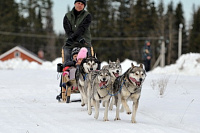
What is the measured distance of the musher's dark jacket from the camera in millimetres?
8930

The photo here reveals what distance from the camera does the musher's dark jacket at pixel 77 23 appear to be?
8930 millimetres

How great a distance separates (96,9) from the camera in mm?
51344

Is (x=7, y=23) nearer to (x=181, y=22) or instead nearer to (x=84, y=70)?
(x=181, y=22)

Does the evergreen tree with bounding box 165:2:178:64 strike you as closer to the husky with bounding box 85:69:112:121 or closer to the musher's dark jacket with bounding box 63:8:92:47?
the musher's dark jacket with bounding box 63:8:92:47

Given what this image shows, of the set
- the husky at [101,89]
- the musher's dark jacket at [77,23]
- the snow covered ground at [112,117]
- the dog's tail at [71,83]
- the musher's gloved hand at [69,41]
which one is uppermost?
the musher's dark jacket at [77,23]

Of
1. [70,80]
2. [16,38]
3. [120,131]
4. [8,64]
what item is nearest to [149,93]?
[70,80]

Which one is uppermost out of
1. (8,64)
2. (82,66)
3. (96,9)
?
(96,9)

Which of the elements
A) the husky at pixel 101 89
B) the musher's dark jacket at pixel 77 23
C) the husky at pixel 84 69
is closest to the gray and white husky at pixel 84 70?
the husky at pixel 84 69

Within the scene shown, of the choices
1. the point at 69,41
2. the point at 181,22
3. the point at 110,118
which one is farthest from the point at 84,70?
the point at 181,22

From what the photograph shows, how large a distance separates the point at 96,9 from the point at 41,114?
45.5 metres

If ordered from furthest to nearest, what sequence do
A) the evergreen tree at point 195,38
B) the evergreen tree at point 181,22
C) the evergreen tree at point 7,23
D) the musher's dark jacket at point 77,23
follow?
1. the evergreen tree at point 7,23
2. the evergreen tree at point 181,22
3. the evergreen tree at point 195,38
4. the musher's dark jacket at point 77,23

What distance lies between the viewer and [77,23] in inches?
355

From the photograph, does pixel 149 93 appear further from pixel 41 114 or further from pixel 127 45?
pixel 127 45

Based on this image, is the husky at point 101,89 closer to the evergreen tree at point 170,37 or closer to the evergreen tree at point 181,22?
the evergreen tree at point 170,37
